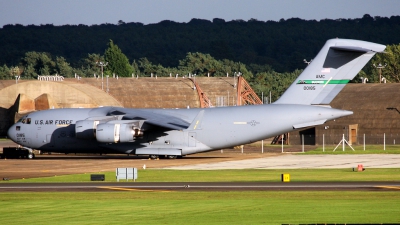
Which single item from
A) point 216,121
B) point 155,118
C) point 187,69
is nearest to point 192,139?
point 216,121

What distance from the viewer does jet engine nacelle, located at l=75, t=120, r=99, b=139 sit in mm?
51344

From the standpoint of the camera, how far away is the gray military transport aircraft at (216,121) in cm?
5047

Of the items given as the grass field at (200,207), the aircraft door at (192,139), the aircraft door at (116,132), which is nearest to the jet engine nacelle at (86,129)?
the aircraft door at (116,132)

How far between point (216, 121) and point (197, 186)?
66.3ft

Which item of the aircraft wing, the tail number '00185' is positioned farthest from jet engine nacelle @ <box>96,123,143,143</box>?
the tail number '00185'

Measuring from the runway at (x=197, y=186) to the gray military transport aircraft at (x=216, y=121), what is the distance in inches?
667

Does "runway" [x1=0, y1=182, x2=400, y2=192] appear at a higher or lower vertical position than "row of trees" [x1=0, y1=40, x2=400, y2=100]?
lower

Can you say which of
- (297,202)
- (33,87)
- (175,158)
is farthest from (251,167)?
(33,87)

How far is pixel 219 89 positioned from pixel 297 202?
2731 inches

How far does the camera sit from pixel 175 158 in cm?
5394

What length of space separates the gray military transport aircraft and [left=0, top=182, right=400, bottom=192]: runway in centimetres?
1695

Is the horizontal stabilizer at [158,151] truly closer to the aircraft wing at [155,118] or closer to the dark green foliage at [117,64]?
the aircraft wing at [155,118]

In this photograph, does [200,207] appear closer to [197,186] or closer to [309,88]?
[197,186]

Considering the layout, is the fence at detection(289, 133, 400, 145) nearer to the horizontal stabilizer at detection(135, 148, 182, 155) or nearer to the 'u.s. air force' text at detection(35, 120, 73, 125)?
the horizontal stabilizer at detection(135, 148, 182, 155)
